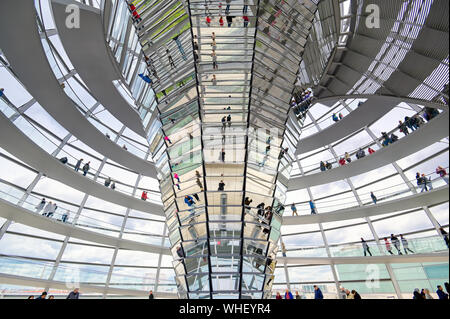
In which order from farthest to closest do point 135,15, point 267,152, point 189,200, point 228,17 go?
point 135,15 < point 228,17 < point 267,152 < point 189,200

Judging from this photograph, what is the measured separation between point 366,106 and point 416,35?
865cm

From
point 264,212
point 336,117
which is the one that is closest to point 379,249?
point 264,212

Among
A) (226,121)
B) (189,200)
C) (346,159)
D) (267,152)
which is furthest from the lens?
(346,159)

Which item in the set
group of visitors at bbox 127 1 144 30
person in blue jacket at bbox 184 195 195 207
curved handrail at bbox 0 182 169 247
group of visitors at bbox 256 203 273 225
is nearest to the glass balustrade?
group of visitors at bbox 256 203 273 225

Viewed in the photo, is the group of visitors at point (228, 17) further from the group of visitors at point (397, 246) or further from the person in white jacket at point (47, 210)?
the person in white jacket at point (47, 210)

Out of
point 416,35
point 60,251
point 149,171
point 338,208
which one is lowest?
point 60,251

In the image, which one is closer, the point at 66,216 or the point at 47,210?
the point at 47,210

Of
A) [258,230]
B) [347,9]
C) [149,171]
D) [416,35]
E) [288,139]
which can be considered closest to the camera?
[258,230]

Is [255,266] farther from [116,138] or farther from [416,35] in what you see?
[116,138]

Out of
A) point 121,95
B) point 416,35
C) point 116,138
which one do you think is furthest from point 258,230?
point 116,138

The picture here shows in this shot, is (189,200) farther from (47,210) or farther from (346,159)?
(346,159)

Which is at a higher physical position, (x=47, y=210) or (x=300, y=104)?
(x=300, y=104)

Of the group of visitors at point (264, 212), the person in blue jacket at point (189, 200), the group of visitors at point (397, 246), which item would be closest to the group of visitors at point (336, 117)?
the group of visitors at point (397, 246)

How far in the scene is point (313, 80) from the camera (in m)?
13.1
